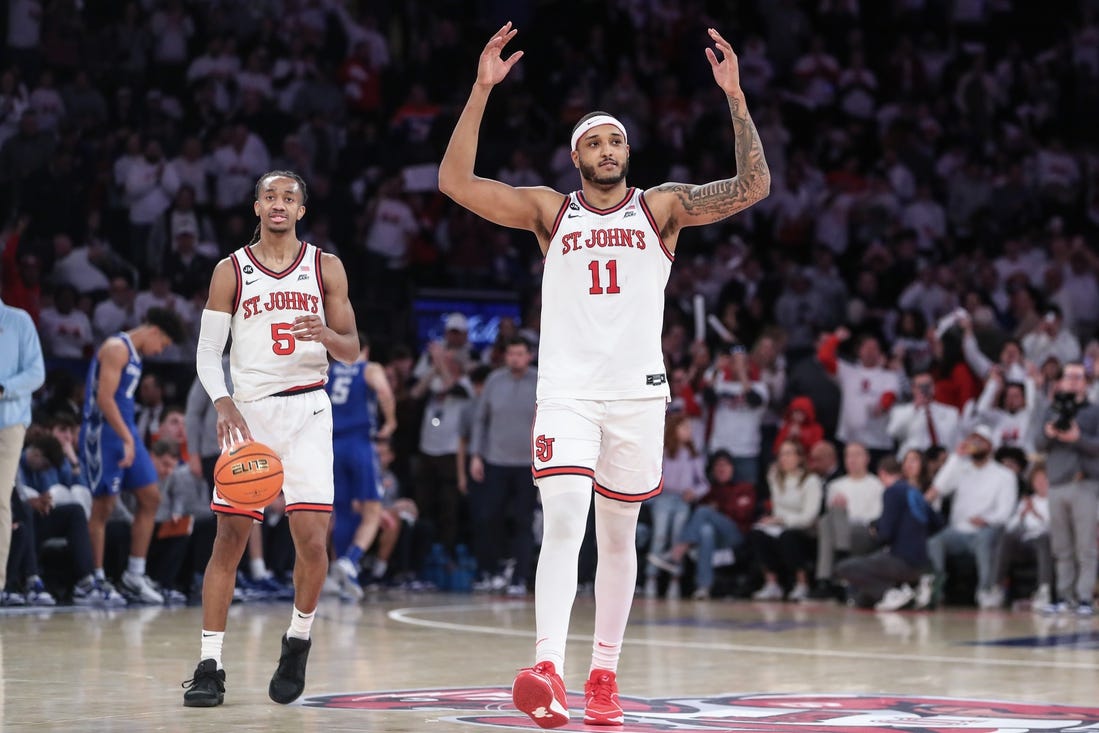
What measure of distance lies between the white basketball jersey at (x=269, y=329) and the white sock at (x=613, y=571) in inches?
67.4

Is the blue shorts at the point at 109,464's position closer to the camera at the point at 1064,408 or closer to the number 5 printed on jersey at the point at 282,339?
the number 5 printed on jersey at the point at 282,339

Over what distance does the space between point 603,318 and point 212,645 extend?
2347mm

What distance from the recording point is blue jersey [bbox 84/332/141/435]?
504 inches

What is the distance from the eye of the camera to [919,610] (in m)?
14.7

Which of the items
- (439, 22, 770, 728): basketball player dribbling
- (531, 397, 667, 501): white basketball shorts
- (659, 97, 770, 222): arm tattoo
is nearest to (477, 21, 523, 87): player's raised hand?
(439, 22, 770, 728): basketball player dribbling

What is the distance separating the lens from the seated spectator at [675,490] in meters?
16.5

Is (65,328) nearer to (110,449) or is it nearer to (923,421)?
(110,449)

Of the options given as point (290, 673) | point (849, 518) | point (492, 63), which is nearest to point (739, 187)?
point (492, 63)

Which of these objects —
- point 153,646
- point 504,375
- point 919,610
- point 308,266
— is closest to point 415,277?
point 504,375

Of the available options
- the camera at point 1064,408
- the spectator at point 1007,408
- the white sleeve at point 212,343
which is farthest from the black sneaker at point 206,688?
the spectator at point 1007,408

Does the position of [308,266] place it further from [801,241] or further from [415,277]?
[801,241]

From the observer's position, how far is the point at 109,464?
13047 mm

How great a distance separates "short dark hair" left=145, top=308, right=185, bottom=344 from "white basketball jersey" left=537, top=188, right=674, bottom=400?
651 centimetres

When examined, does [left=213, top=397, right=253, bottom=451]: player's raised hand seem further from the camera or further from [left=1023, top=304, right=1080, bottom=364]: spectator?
[left=1023, top=304, right=1080, bottom=364]: spectator
